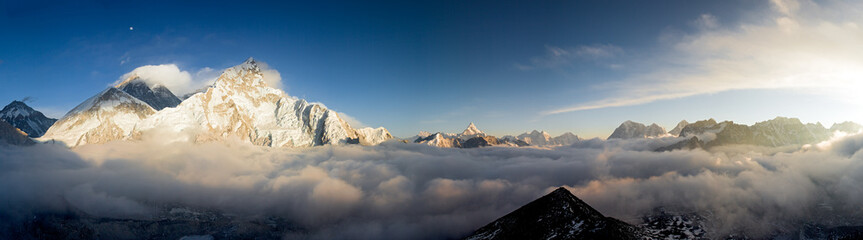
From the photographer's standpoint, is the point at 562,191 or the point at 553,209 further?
the point at 562,191

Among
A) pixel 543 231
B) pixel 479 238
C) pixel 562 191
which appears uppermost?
pixel 562 191

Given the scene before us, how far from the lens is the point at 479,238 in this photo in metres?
53.9

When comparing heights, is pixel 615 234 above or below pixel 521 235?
above

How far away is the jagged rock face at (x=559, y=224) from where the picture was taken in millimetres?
39031

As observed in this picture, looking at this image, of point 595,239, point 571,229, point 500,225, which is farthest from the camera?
point 500,225

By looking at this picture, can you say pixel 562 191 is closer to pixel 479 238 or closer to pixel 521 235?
pixel 521 235

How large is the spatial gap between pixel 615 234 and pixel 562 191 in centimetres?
1565

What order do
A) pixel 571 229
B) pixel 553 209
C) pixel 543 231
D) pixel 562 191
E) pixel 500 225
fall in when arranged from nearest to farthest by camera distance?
pixel 571 229 < pixel 543 231 < pixel 553 209 < pixel 562 191 < pixel 500 225

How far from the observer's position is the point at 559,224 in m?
44.7

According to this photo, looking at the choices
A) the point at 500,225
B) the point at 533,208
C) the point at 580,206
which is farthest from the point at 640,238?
the point at 500,225

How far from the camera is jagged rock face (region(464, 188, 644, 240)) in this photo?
3903 centimetres

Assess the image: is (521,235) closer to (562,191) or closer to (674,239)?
(562,191)

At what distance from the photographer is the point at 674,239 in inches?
1934

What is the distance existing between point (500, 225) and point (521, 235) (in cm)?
914
